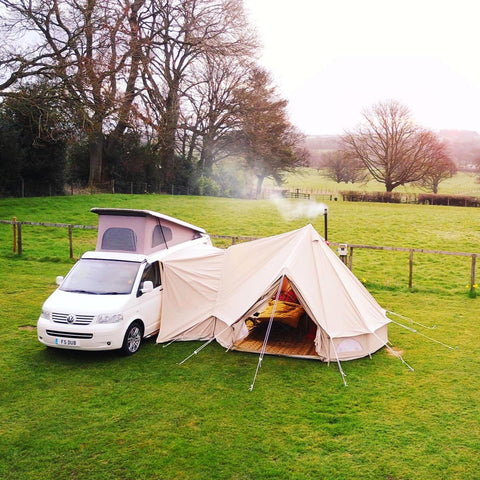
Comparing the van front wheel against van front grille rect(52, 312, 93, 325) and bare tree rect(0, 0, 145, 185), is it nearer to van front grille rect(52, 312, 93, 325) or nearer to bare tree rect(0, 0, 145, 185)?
van front grille rect(52, 312, 93, 325)

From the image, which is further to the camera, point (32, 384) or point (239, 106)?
point (239, 106)

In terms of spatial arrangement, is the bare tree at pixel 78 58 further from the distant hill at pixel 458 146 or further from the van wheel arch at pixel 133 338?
the distant hill at pixel 458 146

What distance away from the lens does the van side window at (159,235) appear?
1152 centimetres

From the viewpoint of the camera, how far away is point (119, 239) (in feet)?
37.0

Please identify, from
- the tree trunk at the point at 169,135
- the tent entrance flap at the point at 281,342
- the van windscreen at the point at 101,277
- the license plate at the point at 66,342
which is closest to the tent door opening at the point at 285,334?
the tent entrance flap at the point at 281,342

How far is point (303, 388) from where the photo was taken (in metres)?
7.93

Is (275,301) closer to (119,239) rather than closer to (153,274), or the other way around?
(153,274)

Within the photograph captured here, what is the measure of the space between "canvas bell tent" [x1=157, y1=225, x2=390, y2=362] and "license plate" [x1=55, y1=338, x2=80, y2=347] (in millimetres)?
1826

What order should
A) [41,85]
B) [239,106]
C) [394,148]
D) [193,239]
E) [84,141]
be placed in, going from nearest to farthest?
1. [193,239]
2. [41,85]
3. [84,141]
4. [239,106]
5. [394,148]

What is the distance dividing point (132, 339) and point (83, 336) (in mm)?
1008

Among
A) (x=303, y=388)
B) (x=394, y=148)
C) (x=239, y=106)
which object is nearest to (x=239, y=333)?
(x=303, y=388)

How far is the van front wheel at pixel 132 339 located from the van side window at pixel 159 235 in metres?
2.52

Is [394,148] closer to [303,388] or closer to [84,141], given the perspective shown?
[84,141]

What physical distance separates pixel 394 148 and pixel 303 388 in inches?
1891
